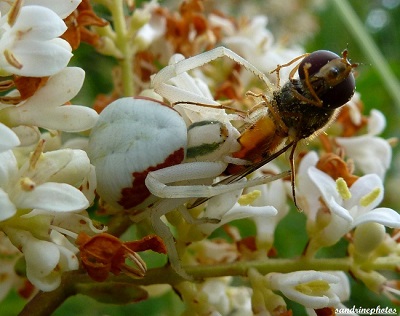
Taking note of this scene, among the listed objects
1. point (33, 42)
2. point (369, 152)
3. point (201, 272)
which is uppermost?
point (33, 42)

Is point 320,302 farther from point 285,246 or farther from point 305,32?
point 305,32

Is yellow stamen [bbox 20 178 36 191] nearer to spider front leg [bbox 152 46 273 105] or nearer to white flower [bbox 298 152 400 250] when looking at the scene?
spider front leg [bbox 152 46 273 105]

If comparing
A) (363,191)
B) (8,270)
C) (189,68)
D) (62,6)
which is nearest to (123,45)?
(189,68)

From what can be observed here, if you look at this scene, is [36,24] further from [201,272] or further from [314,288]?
[314,288]

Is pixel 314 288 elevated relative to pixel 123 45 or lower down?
lower down

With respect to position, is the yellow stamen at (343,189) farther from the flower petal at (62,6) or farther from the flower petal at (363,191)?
the flower petal at (62,6)

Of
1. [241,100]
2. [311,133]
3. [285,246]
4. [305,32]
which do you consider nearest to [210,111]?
[311,133]
